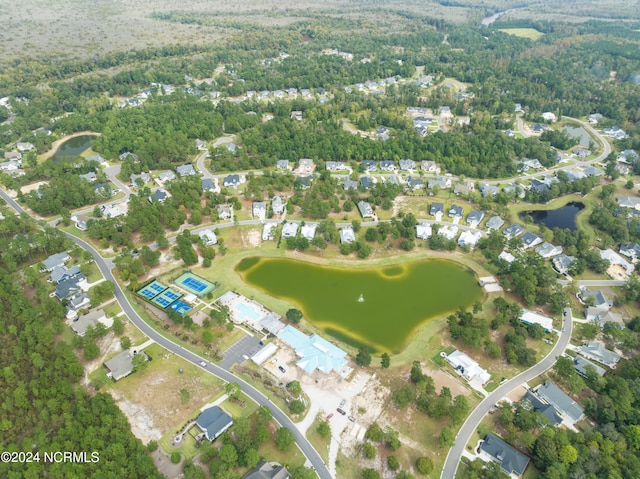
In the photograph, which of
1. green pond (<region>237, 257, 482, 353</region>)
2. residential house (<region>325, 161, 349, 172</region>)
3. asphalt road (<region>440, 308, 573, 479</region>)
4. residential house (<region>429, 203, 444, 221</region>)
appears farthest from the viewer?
residential house (<region>325, 161, 349, 172</region>)

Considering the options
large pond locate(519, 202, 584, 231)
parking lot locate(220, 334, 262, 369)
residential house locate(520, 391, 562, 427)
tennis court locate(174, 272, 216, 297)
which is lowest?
large pond locate(519, 202, 584, 231)

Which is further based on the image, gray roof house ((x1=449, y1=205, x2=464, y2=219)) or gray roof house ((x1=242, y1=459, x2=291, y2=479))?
gray roof house ((x1=449, y1=205, x2=464, y2=219))

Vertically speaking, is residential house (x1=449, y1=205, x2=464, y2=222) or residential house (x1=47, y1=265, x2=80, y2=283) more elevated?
residential house (x1=47, y1=265, x2=80, y2=283)

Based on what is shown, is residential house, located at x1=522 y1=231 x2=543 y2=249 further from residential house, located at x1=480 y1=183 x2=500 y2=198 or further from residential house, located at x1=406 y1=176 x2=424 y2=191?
residential house, located at x1=406 y1=176 x2=424 y2=191

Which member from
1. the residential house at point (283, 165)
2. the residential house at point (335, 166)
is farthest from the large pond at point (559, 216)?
the residential house at point (283, 165)

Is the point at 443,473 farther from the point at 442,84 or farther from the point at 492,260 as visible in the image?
the point at 442,84

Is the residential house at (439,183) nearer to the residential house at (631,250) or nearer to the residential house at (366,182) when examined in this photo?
the residential house at (366,182)

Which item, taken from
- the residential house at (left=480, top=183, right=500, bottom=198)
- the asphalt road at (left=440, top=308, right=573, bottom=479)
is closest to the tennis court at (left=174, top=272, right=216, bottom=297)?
the asphalt road at (left=440, top=308, right=573, bottom=479)

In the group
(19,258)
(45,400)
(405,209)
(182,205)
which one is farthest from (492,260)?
(19,258)
